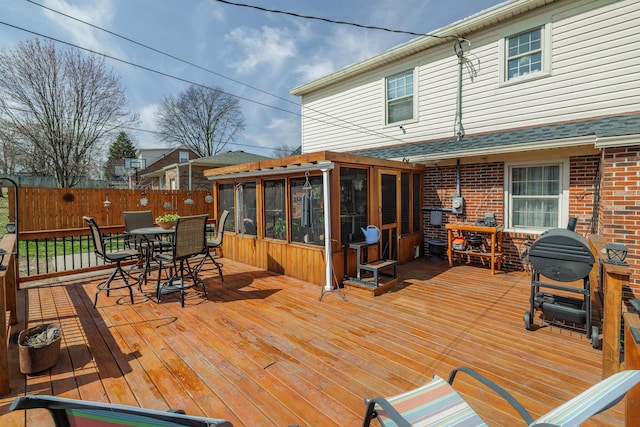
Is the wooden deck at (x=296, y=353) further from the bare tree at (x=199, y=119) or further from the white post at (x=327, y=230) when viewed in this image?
the bare tree at (x=199, y=119)

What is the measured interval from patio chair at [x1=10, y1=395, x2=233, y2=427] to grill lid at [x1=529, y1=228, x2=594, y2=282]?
3.60 meters

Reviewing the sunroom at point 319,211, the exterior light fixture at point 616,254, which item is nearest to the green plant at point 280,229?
the sunroom at point 319,211

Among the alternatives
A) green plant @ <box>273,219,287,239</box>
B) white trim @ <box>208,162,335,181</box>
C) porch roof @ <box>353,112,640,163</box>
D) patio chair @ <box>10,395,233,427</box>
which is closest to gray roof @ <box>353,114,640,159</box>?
porch roof @ <box>353,112,640,163</box>

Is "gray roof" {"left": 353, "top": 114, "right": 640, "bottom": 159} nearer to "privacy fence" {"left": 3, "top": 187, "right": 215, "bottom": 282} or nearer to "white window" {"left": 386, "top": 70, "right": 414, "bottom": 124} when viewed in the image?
"white window" {"left": 386, "top": 70, "right": 414, "bottom": 124}

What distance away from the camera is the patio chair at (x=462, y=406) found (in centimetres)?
107

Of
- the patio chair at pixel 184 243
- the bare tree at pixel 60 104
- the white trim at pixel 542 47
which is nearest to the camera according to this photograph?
the patio chair at pixel 184 243

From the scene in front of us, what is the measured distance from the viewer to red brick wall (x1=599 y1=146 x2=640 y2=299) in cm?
388

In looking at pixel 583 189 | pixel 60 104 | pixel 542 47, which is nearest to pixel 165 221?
pixel 583 189

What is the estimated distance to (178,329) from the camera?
11.2 feet

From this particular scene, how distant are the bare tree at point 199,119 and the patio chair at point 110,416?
26741 millimetres

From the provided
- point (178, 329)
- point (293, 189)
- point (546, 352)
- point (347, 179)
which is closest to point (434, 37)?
point (347, 179)

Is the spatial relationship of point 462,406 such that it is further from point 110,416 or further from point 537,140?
point 537,140

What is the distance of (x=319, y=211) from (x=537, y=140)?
395cm

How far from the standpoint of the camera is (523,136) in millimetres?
5559
